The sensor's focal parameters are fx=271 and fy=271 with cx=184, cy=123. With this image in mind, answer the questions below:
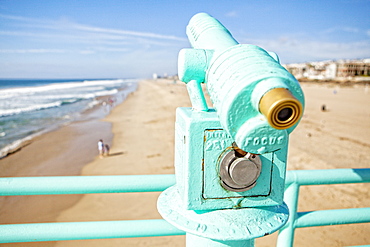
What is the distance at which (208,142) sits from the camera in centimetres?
94

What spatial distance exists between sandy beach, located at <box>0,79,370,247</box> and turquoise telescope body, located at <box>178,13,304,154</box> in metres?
5.00

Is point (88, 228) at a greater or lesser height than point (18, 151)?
greater

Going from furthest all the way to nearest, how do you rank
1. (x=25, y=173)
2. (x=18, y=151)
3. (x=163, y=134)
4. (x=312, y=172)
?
(x=163, y=134) < (x=18, y=151) < (x=25, y=173) < (x=312, y=172)

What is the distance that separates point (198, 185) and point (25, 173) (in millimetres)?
10326

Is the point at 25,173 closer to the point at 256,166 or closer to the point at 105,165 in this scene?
the point at 105,165

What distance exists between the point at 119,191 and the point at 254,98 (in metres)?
0.81

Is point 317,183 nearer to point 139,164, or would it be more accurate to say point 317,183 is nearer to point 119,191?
point 119,191

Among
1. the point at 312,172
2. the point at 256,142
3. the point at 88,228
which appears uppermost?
the point at 256,142

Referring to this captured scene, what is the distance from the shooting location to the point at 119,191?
4.10 ft

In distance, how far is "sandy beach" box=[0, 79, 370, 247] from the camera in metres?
5.52

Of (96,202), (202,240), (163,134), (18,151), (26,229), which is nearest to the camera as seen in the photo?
(202,240)

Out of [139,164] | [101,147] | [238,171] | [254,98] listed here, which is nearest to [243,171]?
[238,171]

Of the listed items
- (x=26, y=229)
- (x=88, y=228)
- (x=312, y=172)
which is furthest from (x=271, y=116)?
(x=26, y=229)

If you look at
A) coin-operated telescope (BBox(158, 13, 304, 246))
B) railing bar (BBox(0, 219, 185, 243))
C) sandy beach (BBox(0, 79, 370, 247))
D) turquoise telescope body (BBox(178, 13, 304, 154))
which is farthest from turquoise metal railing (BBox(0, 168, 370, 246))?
sandy beach (BBox(0, 79, 370, 247))
